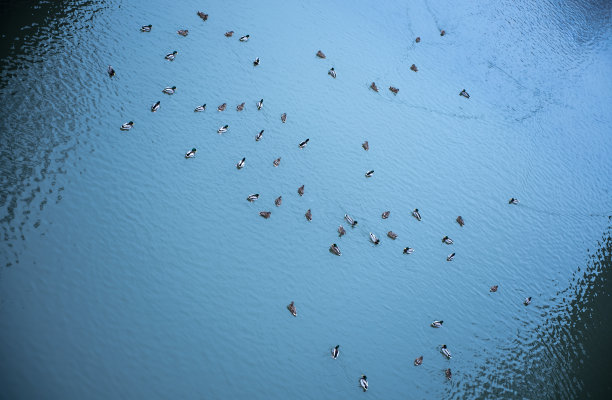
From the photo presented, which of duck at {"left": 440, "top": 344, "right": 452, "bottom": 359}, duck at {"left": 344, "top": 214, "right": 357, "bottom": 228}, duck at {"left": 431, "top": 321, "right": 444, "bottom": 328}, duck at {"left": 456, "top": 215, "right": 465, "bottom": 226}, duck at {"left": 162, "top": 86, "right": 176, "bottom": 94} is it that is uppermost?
duck at {"left": 162, "top": 86, "right": 176, "bottom": 94}

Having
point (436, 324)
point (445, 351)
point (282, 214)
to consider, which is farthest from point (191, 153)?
point (445, 351)

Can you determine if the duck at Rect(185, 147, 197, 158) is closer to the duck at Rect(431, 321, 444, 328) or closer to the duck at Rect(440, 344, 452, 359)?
the duck at Rect(431, 321, 444, 328)

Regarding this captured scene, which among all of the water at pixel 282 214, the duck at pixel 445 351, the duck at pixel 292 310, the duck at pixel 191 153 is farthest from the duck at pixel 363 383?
the duck at pixel 191 153

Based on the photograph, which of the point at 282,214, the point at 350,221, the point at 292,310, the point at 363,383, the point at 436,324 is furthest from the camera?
the point at 350,221

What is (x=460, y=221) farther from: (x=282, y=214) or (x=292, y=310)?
(x=292, y=310)

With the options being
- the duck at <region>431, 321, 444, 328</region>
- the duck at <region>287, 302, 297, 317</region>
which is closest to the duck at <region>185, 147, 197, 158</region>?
the duck at <region>287, 302, 297, 317</region>

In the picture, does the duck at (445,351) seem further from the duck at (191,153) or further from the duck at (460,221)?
the duck at (191,153)

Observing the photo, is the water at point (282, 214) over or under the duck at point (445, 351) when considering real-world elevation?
over

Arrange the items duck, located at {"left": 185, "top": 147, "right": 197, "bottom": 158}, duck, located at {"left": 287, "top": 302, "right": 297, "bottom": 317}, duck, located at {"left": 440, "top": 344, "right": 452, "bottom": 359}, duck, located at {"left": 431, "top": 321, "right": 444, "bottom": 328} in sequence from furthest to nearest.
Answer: duck, located at {"left": 185, "top": 147, "right": 197, "bottom": 158}
duck, located at {"left": 431, "top": 321, "right": 444, "bottom": 328}
duck, located at {"left": 440, "top": 344, "right": 452, "bottom": 359}
duck, located at {"left": 287, "top": 302, "right": 297, "bottom": 317}

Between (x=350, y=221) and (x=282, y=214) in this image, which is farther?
(x=350, y=221)
